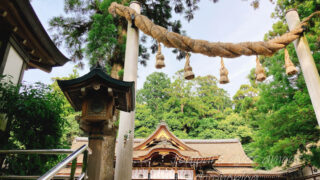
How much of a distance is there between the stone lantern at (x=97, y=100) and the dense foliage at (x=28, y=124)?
0.74 metres

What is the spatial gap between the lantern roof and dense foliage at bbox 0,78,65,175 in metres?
0.73

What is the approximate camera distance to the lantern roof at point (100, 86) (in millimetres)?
2252

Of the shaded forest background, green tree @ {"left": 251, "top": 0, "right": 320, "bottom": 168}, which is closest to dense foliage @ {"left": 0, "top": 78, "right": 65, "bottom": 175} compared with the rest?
the shaded forest background

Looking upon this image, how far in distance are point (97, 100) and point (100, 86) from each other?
18 centimetres

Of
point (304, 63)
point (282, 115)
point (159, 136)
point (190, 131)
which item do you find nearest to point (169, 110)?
point (190, 131)

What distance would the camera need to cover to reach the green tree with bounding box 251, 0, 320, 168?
5957 mm

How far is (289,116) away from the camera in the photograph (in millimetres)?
6000

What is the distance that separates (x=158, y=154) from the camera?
8.85m

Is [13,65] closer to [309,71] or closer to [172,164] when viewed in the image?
[309,71]

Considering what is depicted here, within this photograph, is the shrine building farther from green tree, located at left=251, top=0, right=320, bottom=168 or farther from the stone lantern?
the stone lantern

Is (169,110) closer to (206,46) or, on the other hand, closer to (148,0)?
(148,0)

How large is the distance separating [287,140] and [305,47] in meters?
3.58

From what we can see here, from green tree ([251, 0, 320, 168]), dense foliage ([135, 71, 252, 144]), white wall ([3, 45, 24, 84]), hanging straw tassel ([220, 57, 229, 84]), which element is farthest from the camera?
dense foliage ([135, 71, 252, 144])

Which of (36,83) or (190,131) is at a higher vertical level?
(190,131)
